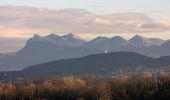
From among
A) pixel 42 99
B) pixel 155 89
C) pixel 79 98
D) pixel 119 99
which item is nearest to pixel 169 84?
pixel 155 89

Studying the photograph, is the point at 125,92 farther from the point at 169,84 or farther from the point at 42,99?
the point at 42,99

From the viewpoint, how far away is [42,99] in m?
199

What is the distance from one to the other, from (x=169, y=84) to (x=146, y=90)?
27.5ft

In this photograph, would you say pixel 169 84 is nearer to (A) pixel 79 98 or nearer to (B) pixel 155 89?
(B) pixel 155 89

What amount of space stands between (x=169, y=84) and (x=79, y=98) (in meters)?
32.5

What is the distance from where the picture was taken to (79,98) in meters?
193

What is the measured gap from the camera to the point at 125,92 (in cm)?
19988

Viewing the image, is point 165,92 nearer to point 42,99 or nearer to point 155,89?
point 155,89

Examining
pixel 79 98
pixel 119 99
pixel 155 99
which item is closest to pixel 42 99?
pixel 79 98

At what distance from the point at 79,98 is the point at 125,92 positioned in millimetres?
17807

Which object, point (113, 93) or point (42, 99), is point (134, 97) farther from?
point (42, 99)

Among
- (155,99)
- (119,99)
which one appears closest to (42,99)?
(119,99)

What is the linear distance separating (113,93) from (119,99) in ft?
23.0

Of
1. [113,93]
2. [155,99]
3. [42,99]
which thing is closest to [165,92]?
[155,99]
